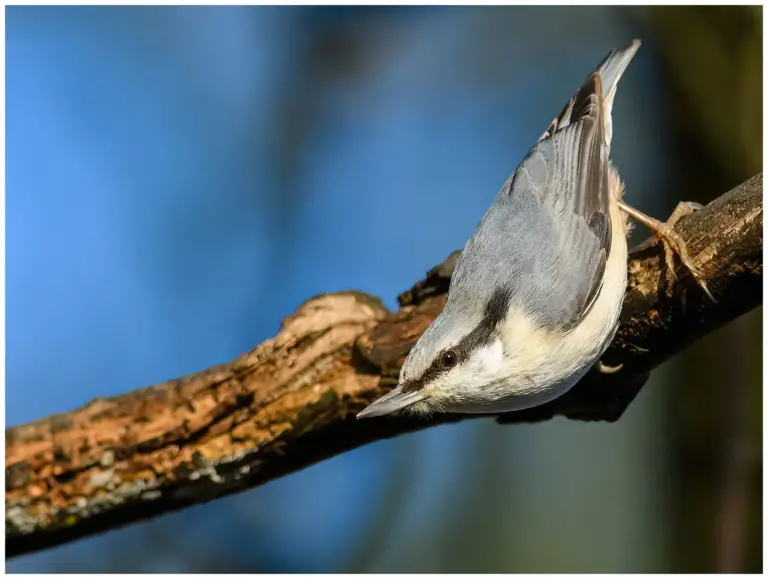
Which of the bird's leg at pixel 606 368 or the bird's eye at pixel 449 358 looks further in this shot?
the bird's leg at pixel 606 368

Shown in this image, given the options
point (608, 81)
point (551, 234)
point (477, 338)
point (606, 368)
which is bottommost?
point (606, 368)

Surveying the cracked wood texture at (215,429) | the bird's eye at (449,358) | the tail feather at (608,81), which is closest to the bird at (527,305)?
the bird's eye at (449,358)

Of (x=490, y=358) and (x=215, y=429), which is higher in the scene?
(x=215, y=429)

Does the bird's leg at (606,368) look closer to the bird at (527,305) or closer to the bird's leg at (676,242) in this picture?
the bird at (527,305)

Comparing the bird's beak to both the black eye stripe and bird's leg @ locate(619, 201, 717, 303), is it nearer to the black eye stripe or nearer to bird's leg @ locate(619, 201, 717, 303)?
the black eye stripe

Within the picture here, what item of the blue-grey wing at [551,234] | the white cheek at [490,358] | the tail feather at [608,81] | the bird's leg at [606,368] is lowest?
the bird's leg at [606,368]

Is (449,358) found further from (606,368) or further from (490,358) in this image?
(606,368)

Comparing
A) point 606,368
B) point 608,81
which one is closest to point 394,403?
point 606,368

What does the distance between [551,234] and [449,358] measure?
22.0 inches

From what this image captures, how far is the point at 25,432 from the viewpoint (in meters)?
2.51

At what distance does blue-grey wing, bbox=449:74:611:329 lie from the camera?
2.18 metres

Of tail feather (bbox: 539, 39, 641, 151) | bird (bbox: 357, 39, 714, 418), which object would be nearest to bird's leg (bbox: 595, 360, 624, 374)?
bird (bbox: 357, 39, 714, 418)

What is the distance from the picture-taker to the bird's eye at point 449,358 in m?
2.05

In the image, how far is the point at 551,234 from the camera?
235 cm
